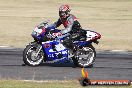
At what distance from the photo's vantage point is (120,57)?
64.2 feet

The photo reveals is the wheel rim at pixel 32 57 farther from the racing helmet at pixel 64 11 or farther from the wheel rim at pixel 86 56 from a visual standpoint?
the racing helmet at pixel 64 11

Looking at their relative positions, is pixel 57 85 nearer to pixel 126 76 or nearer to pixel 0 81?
pixel 0 81

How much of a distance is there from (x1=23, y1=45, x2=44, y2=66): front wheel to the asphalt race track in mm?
176

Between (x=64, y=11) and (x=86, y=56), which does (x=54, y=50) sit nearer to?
(x=86, y=56)

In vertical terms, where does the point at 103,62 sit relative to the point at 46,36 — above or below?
below

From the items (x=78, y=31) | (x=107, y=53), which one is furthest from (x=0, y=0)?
(x=78, y=31)

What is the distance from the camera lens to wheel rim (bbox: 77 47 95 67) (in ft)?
53.1

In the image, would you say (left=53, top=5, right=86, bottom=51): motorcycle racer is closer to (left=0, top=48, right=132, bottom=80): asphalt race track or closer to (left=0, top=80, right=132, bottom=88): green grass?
(left=0, top=48, right=132, bottom=80): asphalt race track

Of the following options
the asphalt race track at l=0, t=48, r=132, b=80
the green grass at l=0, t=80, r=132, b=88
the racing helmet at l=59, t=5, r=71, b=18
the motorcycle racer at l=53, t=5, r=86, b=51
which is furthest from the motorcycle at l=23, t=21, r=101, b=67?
the green grass at l=0, t=80, r=132, b=88

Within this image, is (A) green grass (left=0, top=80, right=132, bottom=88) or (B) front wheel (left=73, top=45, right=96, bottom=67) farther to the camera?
(B) front wheel (left=73, top=45, right=96, bottom=67)

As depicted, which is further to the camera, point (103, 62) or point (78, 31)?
point (103, 62)

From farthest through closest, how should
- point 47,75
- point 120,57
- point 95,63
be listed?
point 120,57
point 95,63
point 47,75

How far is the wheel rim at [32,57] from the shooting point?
1562cm

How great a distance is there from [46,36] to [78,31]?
110 cm
